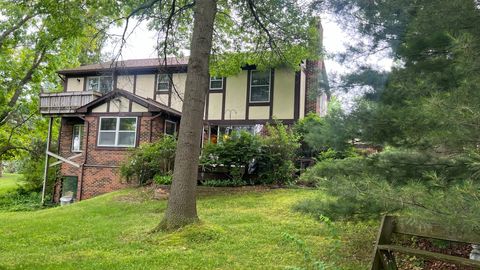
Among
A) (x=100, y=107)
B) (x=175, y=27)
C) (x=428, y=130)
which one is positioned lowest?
(x=428, y=130)

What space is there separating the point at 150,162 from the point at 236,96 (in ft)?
20.5

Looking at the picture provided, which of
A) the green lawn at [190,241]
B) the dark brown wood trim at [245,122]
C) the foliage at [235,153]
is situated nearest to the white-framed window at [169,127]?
the dark brown wood trim at [245,122]

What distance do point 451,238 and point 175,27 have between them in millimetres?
11231

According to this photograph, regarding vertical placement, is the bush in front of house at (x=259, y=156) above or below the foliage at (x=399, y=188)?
above

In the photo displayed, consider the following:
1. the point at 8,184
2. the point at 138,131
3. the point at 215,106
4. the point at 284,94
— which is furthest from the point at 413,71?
the point at 8,184

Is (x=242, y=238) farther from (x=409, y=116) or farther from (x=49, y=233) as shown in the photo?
(x=49, y=233)

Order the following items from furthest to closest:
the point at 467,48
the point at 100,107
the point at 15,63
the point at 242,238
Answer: the point at 15,63, the point at 100,107, the point at 242,238, the point at 467,48

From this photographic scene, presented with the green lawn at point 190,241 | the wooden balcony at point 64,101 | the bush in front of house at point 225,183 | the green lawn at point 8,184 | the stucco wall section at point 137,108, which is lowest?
the green lawn at point 8,184

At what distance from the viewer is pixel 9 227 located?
425 inches

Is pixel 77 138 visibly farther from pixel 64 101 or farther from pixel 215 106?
pixel 215 106

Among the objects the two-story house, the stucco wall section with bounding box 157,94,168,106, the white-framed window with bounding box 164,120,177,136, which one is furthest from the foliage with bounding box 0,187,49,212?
the stucco wall section with bounding box 157,94,168,106

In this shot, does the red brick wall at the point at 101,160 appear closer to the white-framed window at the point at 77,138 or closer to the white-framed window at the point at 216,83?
the white-framed window at the point at 77,138

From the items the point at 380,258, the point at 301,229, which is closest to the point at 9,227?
the point at 301,229

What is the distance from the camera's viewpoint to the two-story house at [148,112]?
63.9ft
